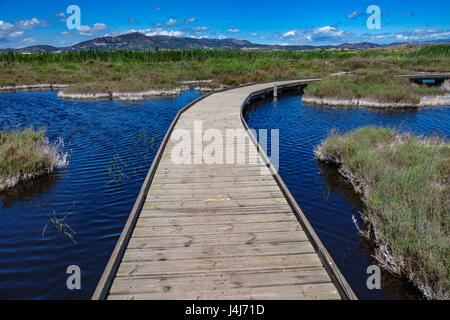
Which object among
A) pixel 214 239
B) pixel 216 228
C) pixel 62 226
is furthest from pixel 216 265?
pixel 62 226

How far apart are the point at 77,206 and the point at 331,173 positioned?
8107 millimetres

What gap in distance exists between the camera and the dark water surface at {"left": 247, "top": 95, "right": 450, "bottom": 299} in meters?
5.56

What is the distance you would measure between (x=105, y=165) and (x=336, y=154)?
8482mm

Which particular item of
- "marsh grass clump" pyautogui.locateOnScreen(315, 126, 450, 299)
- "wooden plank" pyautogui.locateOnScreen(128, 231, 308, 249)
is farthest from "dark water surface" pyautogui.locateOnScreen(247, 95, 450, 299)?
"wooden plank" pyautogui.locateOnScreen(128, 231, 308, 249)

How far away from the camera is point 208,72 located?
40.3 meters

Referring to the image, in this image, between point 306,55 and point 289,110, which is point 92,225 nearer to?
point 289,110

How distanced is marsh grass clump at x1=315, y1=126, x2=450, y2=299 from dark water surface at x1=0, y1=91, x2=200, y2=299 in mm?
5572

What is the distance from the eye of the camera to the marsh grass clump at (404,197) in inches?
191

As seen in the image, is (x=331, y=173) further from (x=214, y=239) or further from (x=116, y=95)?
(x=116, y=95)

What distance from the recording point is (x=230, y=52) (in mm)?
61969

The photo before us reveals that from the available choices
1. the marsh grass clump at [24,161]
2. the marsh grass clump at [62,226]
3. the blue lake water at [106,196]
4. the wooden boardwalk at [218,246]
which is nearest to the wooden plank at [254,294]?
the wooden boardwalk at [218,246]

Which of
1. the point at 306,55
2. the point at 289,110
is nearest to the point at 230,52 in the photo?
the point at 306,55

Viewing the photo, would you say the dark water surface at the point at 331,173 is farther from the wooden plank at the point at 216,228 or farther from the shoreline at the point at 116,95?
the shoreline at the point at 116,95

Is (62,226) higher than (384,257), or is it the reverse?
(62,226)
